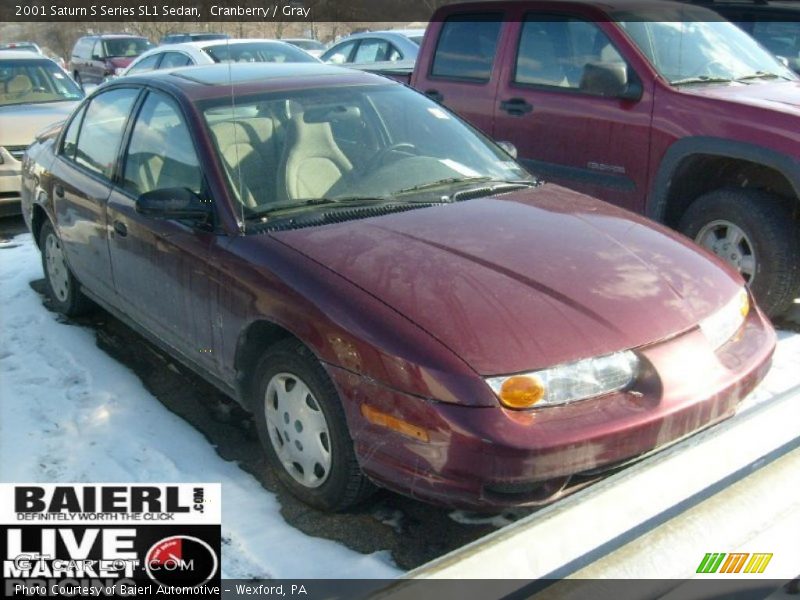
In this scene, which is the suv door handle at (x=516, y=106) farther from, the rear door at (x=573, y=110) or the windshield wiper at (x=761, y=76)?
the windshield wiper at (x=761, y=76)

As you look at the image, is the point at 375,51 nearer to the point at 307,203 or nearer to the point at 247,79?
the point at 247,79

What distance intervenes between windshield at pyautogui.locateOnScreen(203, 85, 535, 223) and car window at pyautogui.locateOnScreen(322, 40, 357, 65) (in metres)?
7.73

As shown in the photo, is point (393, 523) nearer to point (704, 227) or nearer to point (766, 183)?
point (704, 227)

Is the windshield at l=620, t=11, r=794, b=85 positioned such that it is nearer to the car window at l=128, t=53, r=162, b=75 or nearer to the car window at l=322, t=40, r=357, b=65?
the car window at l=322, t=40, r=357, b=65

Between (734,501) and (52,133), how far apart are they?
516 centimetres

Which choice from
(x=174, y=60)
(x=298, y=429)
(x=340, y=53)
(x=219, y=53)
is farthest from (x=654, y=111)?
(x=340, y=53)

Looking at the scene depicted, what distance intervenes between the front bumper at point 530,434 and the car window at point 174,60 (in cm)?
840

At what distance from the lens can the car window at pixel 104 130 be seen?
4241 mm

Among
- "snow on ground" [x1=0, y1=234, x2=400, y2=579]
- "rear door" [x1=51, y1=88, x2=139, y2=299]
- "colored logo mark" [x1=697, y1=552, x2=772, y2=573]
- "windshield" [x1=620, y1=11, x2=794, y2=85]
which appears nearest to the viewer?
"colored logo mark" [x1=697, y1=552, x2=772, y2=573]

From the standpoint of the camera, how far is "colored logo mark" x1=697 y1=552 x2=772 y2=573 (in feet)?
5.31

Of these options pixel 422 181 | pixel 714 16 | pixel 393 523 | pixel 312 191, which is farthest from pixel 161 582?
pixel 714 16

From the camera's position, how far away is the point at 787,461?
5.98 feet

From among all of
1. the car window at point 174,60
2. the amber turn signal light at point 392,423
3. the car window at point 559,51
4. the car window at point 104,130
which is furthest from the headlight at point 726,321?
the car window at point 174,60

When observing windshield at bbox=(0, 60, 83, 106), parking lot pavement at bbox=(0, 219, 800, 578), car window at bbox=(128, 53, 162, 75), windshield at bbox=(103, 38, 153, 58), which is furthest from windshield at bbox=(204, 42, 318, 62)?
windshield at bbox=(103, 38, 153, 58)
